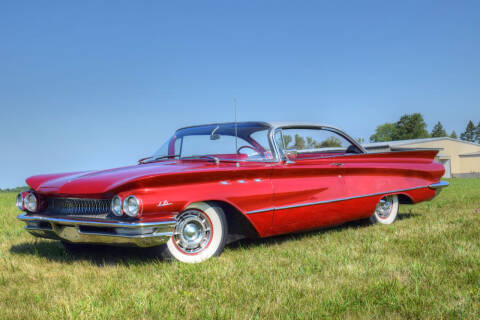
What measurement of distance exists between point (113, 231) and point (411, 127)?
71.9m

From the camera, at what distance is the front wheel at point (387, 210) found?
601cm

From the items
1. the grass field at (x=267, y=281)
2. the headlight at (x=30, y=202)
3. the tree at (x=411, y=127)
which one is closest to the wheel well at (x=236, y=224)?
the grass field at (x=267, y=281)

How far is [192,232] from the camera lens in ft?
12.9

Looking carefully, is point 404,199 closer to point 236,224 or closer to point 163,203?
point 236,224

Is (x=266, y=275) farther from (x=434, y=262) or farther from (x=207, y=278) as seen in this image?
(x=434, y=262)

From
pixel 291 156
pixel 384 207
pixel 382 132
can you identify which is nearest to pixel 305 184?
pixel 291 156

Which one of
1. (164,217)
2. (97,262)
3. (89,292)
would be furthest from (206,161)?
(89,292)

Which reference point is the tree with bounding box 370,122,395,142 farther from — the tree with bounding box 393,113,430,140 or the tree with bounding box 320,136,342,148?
the tree with bounding box 320,136,342,148

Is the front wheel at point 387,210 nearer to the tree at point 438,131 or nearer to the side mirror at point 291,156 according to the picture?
the side mirror at point 291,156

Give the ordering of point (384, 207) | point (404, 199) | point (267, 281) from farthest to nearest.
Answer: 1. point (404, 199)
2. point (384, 207)
3. point (267, 281)

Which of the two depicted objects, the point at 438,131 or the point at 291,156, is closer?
the point at 291,156

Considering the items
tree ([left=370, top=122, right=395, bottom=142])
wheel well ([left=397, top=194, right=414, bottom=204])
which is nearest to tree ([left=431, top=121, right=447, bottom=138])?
tree ([left=370, top=122, right=395, bottom=142])

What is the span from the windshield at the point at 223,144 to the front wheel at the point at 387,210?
2050mm

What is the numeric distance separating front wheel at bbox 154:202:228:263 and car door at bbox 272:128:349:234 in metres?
0.65
